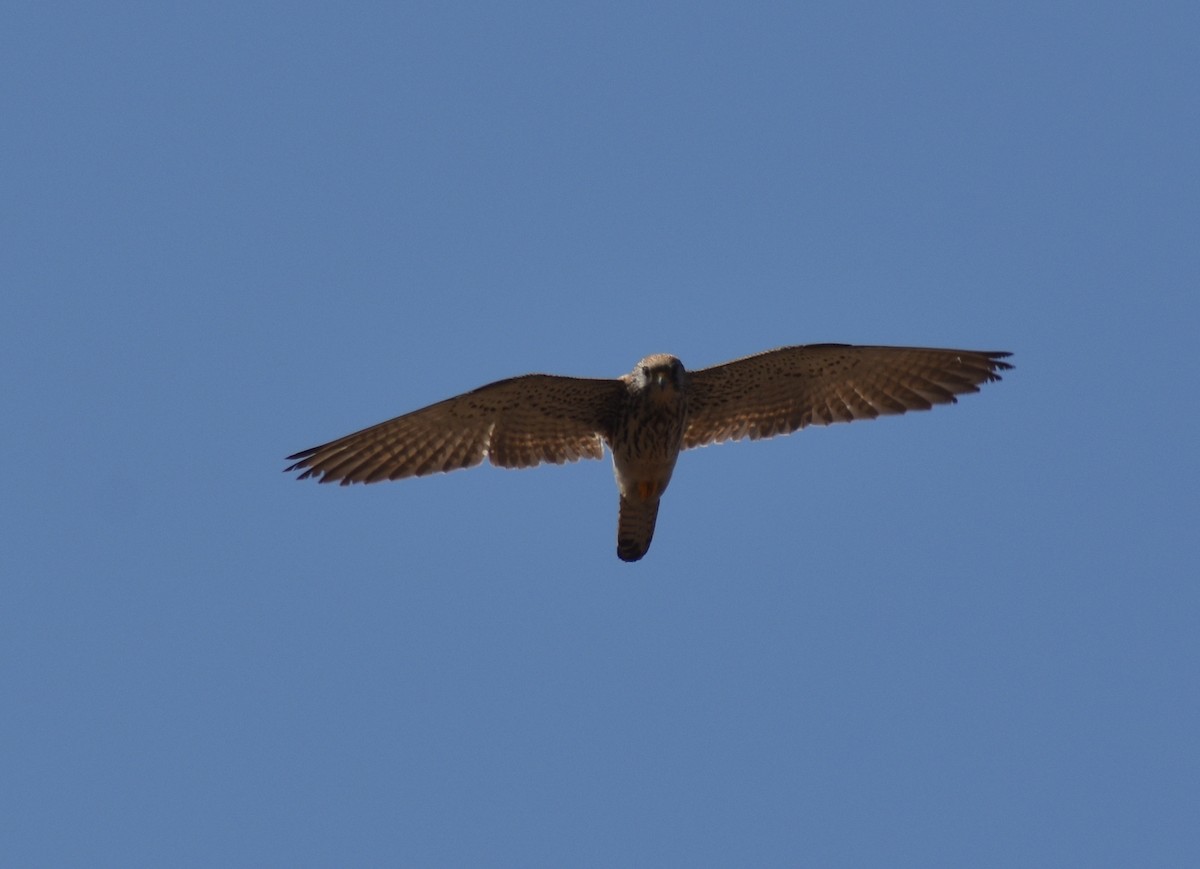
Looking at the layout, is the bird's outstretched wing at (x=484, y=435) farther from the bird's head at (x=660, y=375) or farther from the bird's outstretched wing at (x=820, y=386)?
the bird's outstretched wing at (x=820, y=386)

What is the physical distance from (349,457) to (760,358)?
11.8 feet

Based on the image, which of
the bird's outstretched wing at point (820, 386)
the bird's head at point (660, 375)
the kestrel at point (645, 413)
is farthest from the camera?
the bird's outstretched wing at point (820, 386)

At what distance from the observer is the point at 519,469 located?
1334 cm

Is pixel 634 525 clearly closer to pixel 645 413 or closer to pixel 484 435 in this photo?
pixel 645 413

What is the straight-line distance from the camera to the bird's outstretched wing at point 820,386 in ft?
42.5

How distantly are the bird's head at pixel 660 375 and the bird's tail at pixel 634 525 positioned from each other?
1049 mm

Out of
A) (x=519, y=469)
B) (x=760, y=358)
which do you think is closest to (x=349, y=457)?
(x=519, y=469)

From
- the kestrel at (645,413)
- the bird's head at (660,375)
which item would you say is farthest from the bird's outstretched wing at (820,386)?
the bird's head at (660,375)

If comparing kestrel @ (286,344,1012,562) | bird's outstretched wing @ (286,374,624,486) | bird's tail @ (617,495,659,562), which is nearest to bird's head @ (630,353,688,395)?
kestrel @ (286,344,1012,562)

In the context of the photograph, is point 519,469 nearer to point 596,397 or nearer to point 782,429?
point 596,397

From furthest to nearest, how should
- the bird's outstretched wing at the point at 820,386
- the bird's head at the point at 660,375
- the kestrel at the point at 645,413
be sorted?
the bird's outstretched wing at the point at 820,386, the kestrel at the point at 645,413, the bird's head at the point at 660,375

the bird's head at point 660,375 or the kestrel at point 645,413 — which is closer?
Result: the bird's head at point 660,375

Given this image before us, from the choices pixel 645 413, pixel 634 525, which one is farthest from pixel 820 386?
pixel 634 525

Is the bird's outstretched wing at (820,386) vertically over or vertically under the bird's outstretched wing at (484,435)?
over
